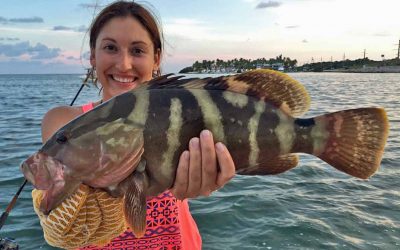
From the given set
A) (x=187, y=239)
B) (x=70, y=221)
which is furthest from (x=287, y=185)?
(x=70, y=221)

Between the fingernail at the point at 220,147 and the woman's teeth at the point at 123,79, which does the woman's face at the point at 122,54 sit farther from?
the fingernail at the point at 220,147

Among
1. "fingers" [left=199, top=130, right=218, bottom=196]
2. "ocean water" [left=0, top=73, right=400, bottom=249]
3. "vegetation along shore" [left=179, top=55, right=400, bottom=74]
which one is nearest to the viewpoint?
"fingers" [left=199, top=130, right=218, bottom=196]

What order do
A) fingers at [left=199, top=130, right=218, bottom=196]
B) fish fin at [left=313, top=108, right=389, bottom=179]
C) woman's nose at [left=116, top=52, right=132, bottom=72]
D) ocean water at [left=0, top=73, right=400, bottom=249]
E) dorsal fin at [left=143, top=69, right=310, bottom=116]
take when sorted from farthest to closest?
ocean water at [left=0, top=73, right=400, bottom=249], woman's nose at [left=116, top=52, right=132, bottom=72], fish fin at [left=313, top=108, right=389, bottom=179], dorsal fin at [left=143, top=69, right=310, bottom=116], fingers at [left=199, top=130, right=218, bottom=196]

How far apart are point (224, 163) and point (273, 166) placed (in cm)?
32

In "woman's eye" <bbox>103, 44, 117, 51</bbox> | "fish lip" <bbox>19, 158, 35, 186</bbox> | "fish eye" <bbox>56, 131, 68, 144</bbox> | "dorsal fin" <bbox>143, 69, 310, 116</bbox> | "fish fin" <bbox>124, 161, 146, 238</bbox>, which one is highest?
"woman's eye" <bbox>103, 44, 117, 51</bbox>

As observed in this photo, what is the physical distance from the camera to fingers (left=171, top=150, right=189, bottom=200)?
241cm

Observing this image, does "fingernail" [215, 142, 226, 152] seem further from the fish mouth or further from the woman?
the fish mouth

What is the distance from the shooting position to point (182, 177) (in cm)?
249

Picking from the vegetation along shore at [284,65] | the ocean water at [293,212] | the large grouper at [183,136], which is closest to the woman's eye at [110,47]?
the large grouper at [183,136]

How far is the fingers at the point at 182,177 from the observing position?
241 cm

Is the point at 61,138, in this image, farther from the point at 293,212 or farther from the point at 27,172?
the point at 293,212

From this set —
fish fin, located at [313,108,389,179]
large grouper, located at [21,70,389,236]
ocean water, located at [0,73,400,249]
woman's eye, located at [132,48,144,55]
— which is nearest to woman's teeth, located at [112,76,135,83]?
woman's eye, located at [132,48,144,55]

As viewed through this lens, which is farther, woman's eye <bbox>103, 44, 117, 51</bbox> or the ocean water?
the ocean water

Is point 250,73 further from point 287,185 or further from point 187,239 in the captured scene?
point 287,185
